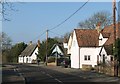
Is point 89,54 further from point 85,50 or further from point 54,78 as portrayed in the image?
point 54,78

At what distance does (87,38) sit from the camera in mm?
67375

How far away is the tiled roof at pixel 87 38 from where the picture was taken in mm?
65500

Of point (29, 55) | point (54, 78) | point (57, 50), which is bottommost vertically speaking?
point (54, 78)

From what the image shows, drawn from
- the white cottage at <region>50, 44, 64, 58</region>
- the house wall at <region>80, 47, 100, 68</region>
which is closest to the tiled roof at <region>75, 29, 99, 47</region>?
the house wall at <region>80, 47, 100, 68</region>

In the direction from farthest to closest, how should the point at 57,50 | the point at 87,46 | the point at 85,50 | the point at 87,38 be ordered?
the point at 57,50, the point at 87,38, the point at 85,50, the point at 87,46

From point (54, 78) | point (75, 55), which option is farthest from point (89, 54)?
point (54, 78)

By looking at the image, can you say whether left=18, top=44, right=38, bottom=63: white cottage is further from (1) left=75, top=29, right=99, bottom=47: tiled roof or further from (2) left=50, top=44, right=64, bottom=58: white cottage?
(1) left=75, top=29, right=99, bottom=47: tiled roof

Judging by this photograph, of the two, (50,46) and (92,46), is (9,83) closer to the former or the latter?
(92,46)

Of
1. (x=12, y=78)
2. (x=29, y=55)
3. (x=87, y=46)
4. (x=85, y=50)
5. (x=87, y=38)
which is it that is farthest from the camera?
(x=29, y=55)

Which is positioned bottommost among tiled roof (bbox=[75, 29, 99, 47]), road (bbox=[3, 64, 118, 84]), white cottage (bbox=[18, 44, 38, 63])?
A: road (bbox=[3, 64, 118, 84])

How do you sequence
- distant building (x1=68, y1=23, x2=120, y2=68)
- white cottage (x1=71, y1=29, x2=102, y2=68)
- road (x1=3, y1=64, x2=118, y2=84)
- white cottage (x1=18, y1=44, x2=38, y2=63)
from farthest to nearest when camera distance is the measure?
1. white cottage (x1=18, y1=44, x2=38, y2=63)
2. white cottage (x1=71, y1=29, x2=102, y2=68)
3. distant building (x1=68, y1=23, x2=120, y2=68)
4. road (x1=3, y1=64, x2=118, y2=84)

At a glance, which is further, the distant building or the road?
the distant building

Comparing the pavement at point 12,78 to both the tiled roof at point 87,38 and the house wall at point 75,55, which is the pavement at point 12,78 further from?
the tiled roof at point 87,38

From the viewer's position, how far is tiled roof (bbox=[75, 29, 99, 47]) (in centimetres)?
6550
